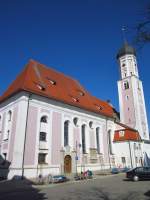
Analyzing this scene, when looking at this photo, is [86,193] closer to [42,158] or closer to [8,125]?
[42,158]

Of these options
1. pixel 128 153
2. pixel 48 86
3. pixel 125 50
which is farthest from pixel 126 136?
pixel 125 50

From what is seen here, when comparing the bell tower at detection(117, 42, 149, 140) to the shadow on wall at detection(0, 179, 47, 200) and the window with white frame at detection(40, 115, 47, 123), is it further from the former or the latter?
the shadow on wall at detection(0, 179, 47, 200)

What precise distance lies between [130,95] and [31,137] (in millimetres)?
25001

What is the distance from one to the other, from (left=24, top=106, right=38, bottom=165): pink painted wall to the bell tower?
2212 centimetres

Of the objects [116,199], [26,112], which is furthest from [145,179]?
[26,112]

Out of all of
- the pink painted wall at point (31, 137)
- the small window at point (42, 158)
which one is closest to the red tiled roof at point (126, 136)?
the small window at point (42, 158)

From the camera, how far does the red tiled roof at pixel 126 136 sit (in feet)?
115

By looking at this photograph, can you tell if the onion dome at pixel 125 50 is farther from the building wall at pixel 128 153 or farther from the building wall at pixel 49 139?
the building wall at pixel 128 153

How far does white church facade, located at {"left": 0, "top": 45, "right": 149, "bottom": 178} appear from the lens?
23.3 meters

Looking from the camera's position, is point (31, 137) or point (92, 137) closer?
point (31, 137)

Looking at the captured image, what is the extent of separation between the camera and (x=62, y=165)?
25.8 m

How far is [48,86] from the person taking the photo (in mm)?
29203

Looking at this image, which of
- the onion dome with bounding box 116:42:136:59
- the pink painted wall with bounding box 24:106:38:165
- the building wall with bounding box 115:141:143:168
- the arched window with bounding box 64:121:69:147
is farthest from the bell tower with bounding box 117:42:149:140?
the pink painted wall with bounding box 24:106:38:165

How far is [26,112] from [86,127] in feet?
36.3
